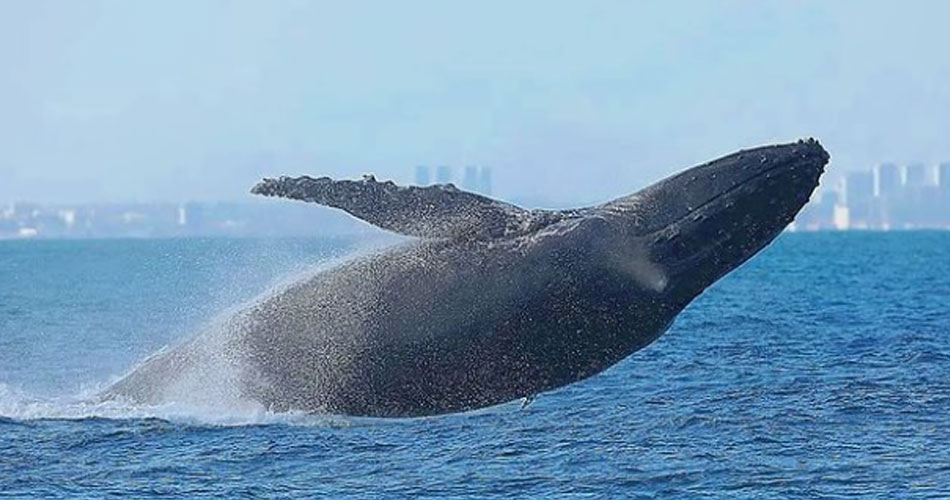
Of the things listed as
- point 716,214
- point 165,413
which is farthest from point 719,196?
point 165,413

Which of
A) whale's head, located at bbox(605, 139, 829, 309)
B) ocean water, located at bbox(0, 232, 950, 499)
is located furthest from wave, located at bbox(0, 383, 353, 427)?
whale's head, located at bbox(605, 139, 829, 309)

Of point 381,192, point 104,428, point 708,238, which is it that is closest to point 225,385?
point 104,428

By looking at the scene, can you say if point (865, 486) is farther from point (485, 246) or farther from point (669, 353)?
point (669, 353)

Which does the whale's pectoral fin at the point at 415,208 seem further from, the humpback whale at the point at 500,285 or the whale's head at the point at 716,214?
the whale's head at the point at 716,214

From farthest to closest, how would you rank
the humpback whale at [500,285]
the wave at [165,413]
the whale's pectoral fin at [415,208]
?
the wave at [165,413], the whale's pectoral fin at [415,208], the humpback whale at [500,285]

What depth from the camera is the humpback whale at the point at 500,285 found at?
14523mm

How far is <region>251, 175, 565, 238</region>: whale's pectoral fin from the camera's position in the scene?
15.3 meters

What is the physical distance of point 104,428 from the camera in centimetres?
1634

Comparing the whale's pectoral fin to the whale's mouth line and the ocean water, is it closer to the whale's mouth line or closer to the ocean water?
the whale's mouth line

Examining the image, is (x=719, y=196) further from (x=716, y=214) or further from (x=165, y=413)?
(x=165, y=413)

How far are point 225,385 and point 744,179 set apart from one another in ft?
18.0

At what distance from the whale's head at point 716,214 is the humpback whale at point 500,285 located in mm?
12

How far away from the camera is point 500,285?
48.7 feet

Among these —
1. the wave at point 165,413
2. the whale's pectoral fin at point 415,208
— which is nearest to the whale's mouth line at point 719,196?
the whale's pectoral fin at point 415,208
